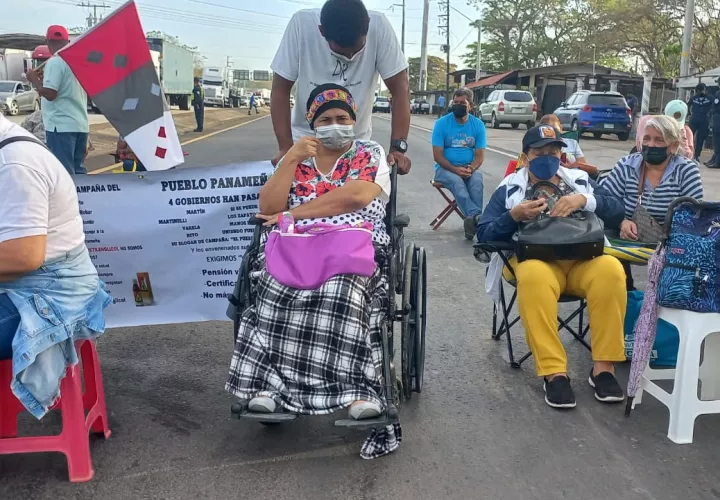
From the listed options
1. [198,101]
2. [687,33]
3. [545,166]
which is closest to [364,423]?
[545,166]

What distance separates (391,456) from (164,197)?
188cm

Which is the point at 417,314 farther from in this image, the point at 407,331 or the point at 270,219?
the point at 270,219

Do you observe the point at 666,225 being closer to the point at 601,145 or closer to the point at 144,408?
the point at 144,408

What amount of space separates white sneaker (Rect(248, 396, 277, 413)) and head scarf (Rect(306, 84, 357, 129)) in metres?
1.43

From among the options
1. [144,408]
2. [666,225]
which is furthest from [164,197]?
[666,225]

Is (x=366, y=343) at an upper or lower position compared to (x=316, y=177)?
lower

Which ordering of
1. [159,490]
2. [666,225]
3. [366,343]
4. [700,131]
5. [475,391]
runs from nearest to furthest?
[159,490]
[366,343]
[666,225]
[475,391]
[700,131]

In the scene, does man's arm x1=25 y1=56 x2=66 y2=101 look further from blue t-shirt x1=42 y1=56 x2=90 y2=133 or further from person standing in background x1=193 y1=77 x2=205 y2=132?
person standing in background x1=193 y1=77 x2=205 y2=132

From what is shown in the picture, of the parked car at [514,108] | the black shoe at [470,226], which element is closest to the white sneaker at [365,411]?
the black shoe at [470,226]

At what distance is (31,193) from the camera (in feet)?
8.20

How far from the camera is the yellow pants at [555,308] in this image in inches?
143

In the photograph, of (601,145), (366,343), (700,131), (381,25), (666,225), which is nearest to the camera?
(366,343)

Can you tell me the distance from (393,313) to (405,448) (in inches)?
23.7

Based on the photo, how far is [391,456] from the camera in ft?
9.96
